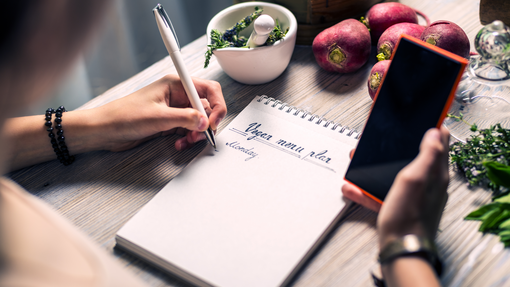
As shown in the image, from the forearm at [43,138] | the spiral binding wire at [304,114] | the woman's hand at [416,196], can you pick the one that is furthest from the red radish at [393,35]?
the forearm at [43,138]

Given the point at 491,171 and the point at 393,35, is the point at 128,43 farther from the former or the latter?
the point at 491,171

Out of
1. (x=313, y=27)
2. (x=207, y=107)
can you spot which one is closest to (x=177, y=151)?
(x=207, y=107)

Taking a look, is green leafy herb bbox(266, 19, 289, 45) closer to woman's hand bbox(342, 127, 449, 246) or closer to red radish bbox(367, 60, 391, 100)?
red radish bbox(367, 60, 391, 100)

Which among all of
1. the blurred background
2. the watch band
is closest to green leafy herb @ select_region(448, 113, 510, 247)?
the watch band

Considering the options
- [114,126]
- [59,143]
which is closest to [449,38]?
[114,126]

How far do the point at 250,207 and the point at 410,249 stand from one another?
224 mm

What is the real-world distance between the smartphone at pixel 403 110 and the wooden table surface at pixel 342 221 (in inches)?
2.6

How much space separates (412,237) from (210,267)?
25cm

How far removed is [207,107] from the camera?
654 mm

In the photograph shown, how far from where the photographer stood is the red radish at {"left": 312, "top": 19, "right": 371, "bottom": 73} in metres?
0.68

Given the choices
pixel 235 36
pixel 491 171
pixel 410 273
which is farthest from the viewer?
pixel 235 36

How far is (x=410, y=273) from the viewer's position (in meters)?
0.36

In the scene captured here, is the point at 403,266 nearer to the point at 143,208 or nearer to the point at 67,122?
the point at 143,208

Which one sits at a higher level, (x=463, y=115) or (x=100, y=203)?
(x=463, y=115)
